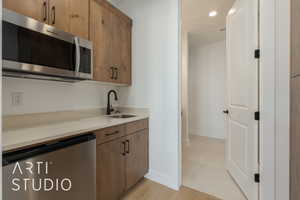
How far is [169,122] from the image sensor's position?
2.04m

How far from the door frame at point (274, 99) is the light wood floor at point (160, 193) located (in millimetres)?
646

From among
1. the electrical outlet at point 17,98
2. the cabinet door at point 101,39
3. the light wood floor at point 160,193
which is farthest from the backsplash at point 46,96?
the light wood floor at point 160,193

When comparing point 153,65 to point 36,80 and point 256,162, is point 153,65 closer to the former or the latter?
point 36,80

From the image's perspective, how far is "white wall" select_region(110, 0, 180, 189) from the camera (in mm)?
1995

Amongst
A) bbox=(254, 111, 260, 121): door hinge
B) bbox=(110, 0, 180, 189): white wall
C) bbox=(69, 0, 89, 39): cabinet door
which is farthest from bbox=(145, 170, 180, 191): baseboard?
bbox=(69, 0, 89, 39): cabinet door

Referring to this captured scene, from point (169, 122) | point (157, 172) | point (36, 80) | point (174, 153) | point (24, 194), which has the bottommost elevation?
point (157, 172)

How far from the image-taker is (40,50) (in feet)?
4.00

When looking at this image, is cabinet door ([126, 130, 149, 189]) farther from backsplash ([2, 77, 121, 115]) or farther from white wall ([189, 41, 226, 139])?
white wall ([189, 41, 226, 139])

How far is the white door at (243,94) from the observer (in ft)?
5.30

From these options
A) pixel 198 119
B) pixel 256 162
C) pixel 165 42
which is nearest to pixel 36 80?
pixel 165 42

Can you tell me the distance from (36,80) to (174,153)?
1.73 metres

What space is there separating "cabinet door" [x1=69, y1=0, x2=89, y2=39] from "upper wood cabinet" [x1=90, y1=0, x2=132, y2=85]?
0.21ft

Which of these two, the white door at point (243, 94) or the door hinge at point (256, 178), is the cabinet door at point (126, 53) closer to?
the white door at point (243, 94)

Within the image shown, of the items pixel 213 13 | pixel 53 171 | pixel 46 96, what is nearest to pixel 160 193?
pixel 53 171
